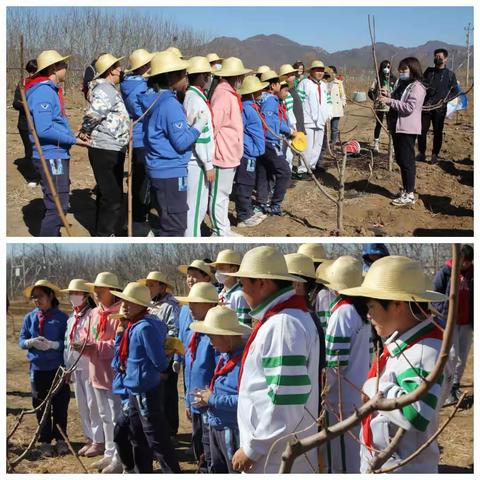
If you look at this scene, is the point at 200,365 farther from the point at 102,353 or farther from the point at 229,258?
Answer: the point at 229,258

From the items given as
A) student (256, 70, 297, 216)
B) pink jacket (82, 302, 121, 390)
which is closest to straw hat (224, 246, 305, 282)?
pink jacket (82, 302, 121, 390)

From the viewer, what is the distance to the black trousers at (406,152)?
8.74 meters

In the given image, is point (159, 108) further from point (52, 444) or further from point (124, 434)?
point (52, 444)

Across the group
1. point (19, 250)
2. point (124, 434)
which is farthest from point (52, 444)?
point (19, 250)

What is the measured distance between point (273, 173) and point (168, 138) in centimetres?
278

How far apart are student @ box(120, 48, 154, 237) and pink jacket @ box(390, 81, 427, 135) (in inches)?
114

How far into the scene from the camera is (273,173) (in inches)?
352

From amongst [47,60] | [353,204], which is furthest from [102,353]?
[353,204]

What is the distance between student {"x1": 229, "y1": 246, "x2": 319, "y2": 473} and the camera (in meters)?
3.62

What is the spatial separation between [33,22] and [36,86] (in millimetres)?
17978

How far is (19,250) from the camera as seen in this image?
20.1 metres

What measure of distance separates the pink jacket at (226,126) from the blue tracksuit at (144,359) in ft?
7.78

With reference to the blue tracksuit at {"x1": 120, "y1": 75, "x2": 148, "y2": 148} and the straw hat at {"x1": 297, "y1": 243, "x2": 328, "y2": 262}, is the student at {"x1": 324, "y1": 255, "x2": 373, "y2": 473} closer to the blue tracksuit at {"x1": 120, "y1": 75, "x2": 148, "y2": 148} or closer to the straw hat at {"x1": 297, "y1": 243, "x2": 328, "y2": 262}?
the straw hat at {"x1": 297, "y1": 243, "x2": 328, "y2": 262}

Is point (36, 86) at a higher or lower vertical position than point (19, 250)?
higher
